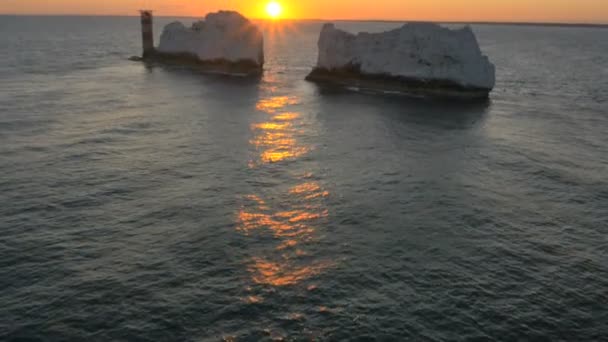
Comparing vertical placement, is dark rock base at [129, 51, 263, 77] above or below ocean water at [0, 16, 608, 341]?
above

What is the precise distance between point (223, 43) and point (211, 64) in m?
6.77

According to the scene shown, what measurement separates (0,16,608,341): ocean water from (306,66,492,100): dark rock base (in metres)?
16.0

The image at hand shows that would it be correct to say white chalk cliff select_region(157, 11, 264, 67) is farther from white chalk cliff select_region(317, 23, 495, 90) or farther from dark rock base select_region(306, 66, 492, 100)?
white chalk cliff select_region(317, 23, 495, 90)

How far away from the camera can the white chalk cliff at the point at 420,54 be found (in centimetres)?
8106

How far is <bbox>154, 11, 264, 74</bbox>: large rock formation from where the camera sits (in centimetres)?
10925

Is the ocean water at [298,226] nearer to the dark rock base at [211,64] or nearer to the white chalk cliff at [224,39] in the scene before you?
the dark rock base at [211,64]

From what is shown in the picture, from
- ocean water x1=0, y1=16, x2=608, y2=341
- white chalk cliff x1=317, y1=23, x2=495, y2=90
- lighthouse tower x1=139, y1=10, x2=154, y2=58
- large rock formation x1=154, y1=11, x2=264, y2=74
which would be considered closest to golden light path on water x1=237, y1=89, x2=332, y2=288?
ocean water x1=0, y1=16, x2=608, y2=341

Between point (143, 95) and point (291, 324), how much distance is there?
66.5 meters

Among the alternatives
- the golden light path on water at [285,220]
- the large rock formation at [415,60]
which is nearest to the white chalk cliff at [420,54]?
the large rock formation at [415,60]

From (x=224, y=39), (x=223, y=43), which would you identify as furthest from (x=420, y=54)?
(x=223, y=43)

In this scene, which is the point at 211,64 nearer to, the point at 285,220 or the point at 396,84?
the point at 396,84

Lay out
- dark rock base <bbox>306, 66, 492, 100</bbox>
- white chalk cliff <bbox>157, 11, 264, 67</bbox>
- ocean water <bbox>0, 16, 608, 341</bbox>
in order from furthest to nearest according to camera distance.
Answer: white chalk cliff <bbox>157, 11, 264, 67</bbox> < dark rock base <bbox>306, 66, 492, 100</bbox> < ocean water <bbox>0, 16, 608, 341</bbox>

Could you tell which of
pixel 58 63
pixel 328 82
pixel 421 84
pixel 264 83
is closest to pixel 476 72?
pixel 421 84

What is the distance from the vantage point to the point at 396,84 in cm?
8888
